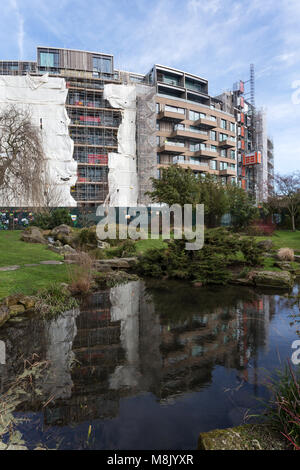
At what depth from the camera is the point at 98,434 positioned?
10.8 ft

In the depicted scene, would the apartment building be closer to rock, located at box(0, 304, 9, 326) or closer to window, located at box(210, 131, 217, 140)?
window, located at box(210, 131, 217, 140)

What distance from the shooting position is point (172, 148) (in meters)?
43.3

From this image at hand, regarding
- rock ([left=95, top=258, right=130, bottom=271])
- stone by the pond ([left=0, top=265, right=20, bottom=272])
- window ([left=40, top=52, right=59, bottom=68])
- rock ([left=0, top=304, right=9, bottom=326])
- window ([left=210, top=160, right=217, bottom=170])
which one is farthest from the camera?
window ([left=210, top=160, right=217, bottom=170])

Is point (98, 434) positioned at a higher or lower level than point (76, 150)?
lower

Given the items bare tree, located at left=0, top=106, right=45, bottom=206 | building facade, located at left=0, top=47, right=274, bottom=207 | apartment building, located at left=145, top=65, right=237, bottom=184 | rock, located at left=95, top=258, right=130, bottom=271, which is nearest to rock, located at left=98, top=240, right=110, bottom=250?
rock, located at left=95, top=258, right=130, bottom=271

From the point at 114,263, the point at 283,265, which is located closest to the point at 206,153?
A: the point at 283,265

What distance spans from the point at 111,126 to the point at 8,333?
3865 centimetres

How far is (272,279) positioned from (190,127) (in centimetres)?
4131

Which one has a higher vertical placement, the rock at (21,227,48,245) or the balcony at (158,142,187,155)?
the balcony at (158,142,187,155)

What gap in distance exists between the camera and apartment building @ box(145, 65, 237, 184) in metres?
44.2

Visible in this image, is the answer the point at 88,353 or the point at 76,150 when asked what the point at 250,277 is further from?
the point at 76,150

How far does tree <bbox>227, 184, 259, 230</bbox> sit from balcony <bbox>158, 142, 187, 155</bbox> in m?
16.9

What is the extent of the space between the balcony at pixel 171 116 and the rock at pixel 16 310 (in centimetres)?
4042

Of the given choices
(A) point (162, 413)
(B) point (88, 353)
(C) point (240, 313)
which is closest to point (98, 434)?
(A) point (162, 413)
